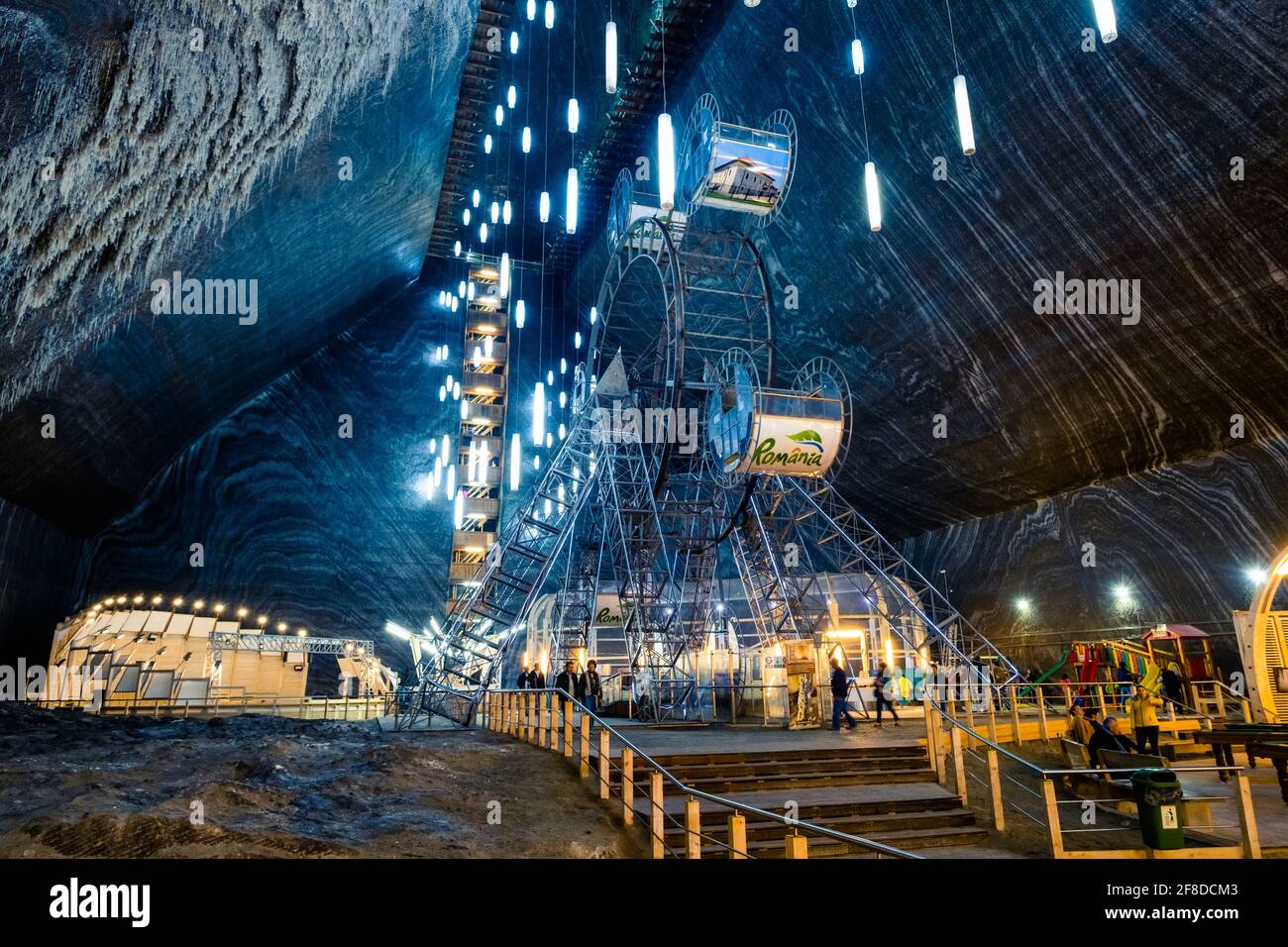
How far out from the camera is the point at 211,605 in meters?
29.6

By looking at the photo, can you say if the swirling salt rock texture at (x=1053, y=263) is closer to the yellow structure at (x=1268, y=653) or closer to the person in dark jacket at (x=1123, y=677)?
the person in dark jacket at (x=1123, y=677)

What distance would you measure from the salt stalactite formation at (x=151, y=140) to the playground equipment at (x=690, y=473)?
23.4 ft

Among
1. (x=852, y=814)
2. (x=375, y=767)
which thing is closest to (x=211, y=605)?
(x=375, y=767)

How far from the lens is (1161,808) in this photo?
6.48 metres

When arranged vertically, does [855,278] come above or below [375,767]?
above

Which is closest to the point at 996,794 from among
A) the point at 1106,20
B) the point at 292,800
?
the point at 292,800

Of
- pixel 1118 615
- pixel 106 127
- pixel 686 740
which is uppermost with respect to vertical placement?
pixel 106 127

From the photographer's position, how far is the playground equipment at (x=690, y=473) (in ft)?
60.2

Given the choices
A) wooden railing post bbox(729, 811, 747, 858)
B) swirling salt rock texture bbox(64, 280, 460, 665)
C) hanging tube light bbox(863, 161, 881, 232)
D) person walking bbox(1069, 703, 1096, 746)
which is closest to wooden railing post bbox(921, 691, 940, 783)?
person walking bbox(1069, 703, 1096, 746)

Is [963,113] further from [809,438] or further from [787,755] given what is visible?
[787,755]

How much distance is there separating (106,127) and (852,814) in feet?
37.1

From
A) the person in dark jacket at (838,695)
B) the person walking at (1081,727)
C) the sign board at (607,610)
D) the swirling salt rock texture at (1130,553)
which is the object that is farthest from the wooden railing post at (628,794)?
the swirling salt rock texture at (1130,553)
